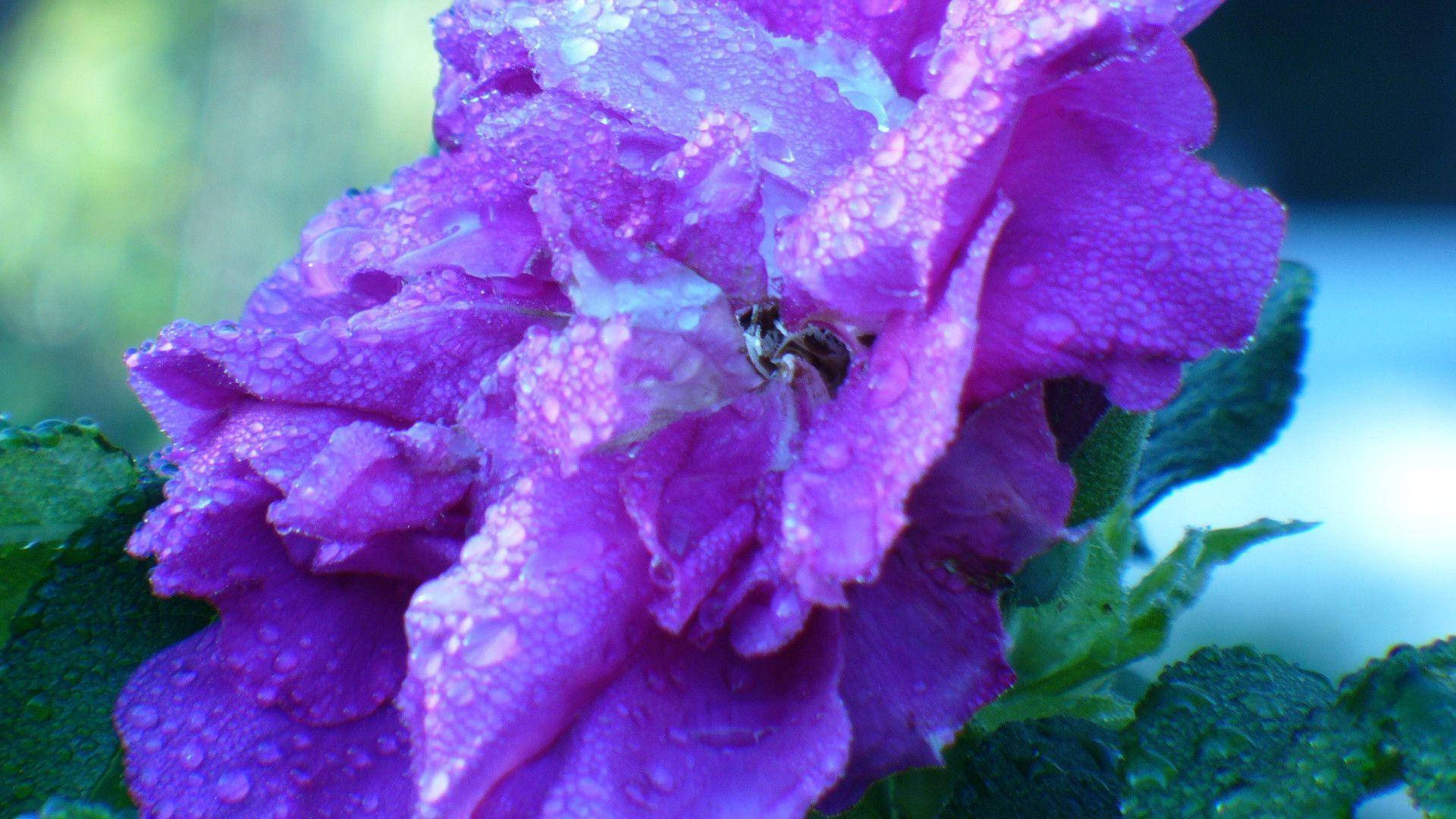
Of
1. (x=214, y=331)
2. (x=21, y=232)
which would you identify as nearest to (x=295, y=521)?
(x=214, y=331)

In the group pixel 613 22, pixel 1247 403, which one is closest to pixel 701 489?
pixel 613 22

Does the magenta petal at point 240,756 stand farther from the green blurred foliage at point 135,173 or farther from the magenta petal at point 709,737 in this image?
the green blurred foliage at point 135,173

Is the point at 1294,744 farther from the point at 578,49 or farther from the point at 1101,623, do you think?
the point at 578,49

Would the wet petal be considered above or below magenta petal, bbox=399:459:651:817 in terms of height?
above

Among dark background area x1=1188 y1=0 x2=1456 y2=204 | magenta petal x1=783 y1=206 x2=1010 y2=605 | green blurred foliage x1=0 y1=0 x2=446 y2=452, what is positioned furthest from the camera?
green blurred foliage x1=0 y1=0 x2=446 y2=452

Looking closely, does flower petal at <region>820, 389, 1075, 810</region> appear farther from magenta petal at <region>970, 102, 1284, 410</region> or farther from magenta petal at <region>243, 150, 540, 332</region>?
magenta petal at <region>243, 150, 540, 332</region>

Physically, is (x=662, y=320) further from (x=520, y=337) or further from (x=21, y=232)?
(x=21, y=232)

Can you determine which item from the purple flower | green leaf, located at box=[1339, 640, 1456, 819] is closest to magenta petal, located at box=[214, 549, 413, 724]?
the purple flower

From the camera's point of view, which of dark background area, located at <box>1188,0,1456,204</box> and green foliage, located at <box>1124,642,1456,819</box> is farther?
dark background area, located at <box>1188,0,1456,204</box>
